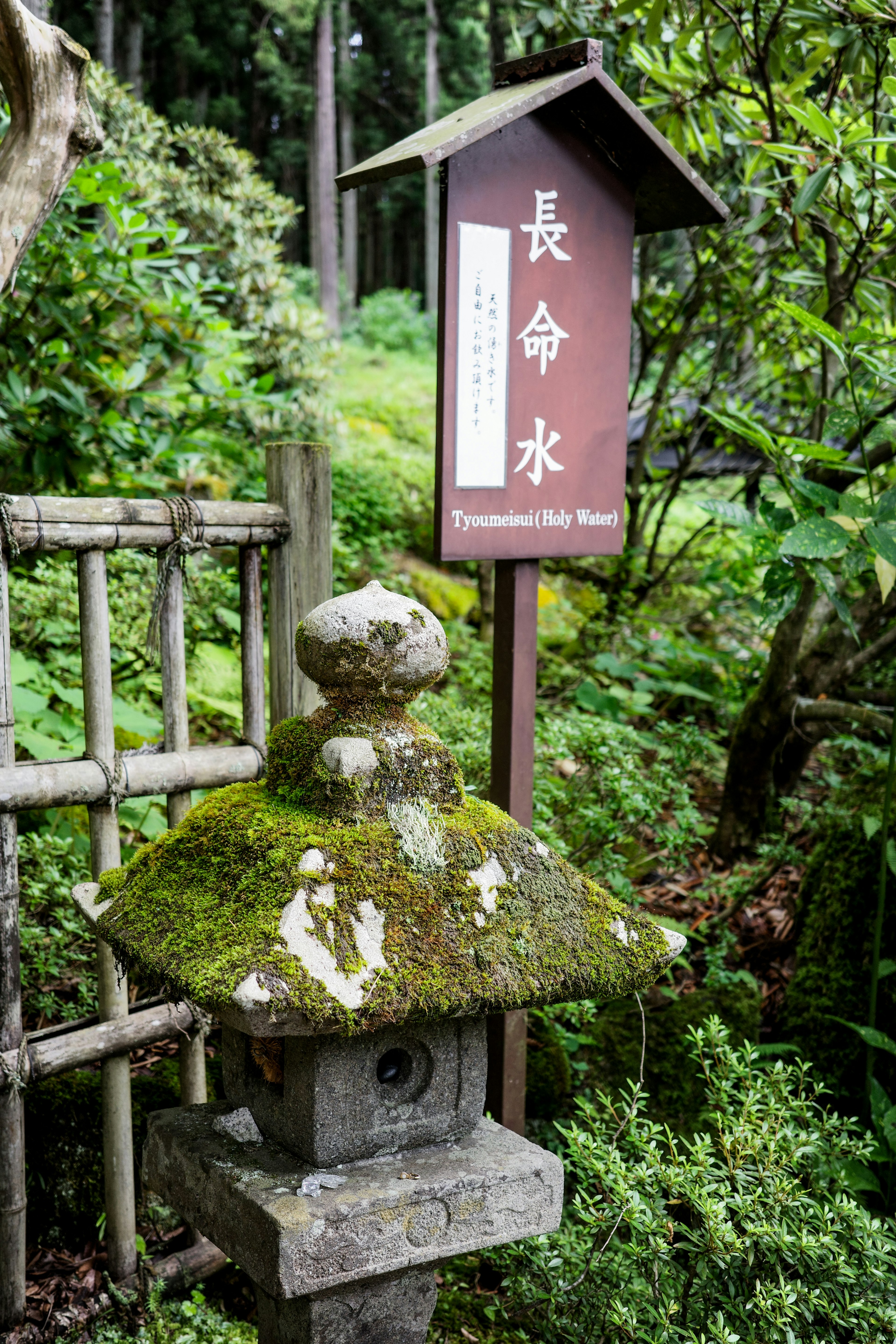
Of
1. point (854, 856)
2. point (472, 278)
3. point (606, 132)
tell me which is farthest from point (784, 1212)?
point (606, 132)

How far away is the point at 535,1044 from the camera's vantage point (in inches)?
130

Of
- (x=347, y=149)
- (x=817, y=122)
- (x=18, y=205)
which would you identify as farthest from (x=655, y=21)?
(x=347, y=149)

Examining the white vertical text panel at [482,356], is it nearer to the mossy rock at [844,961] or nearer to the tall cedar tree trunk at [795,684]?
the tall cedar tree trunk at [795,684]

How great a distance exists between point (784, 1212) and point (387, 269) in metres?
30.0

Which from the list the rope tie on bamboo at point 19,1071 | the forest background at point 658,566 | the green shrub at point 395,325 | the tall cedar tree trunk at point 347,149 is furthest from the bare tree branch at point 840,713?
the tall cedar tree trunk at point 347,149

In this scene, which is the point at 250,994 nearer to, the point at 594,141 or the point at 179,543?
the point at 179,543

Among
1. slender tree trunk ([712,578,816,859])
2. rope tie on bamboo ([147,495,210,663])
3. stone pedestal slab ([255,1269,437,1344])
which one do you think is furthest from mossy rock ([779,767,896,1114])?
rope tie on bamboo ([147,495,210,663])

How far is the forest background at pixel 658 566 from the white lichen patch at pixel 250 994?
1.10 meters

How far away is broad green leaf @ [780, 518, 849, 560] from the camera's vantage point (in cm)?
250

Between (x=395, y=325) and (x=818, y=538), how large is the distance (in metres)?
18.1

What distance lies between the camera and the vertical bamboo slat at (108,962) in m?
2.35

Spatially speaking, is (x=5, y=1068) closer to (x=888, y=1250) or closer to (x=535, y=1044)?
(x=535, y=1044)

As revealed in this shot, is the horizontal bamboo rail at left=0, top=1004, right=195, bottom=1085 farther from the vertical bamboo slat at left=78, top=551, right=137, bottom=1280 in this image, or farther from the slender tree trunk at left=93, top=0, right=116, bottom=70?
the slender tree trunk at left=93, top=0, right=116, bottom=70

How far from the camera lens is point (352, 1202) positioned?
1552mm
